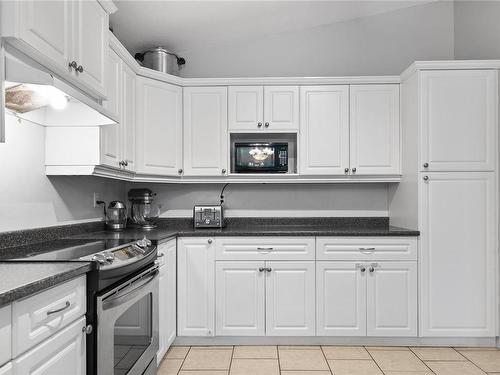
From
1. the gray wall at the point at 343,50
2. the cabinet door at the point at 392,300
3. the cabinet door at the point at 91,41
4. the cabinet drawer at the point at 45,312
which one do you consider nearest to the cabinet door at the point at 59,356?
the cabinet drawer at the point at 45,312

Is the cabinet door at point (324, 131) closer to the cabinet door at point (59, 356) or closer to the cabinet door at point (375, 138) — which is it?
the cabinet door at point (375, 138)

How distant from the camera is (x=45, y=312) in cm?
122

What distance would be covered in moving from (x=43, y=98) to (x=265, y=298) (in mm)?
2032

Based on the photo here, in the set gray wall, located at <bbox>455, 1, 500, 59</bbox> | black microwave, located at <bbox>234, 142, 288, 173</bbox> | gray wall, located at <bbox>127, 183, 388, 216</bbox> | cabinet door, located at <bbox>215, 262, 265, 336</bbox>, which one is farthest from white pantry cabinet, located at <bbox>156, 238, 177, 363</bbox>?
gray wall, located at <bbox>455, 1, 500, 59</bbox>

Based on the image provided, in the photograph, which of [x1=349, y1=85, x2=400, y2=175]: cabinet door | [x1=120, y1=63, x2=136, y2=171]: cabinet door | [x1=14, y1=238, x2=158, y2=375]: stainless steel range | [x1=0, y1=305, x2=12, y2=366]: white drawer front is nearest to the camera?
[x1=0, y1=305, x2=12, y2=366]: white drawer front

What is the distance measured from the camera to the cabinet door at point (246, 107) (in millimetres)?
3291

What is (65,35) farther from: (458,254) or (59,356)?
(458,254)

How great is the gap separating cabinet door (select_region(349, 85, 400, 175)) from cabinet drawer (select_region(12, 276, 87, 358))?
2433 millimetres

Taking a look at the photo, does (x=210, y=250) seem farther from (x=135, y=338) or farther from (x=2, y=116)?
(x=2, y=116)

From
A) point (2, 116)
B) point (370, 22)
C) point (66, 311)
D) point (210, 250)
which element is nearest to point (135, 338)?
point (66, 311)

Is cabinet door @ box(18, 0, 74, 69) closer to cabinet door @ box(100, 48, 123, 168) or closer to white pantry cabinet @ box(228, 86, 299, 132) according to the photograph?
cabinet door @ box(100, 48, 123, 168)

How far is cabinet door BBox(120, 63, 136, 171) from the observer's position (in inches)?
108

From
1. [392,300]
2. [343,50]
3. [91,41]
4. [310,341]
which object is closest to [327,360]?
[310,341]

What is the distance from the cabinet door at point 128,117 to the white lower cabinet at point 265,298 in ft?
3.48
